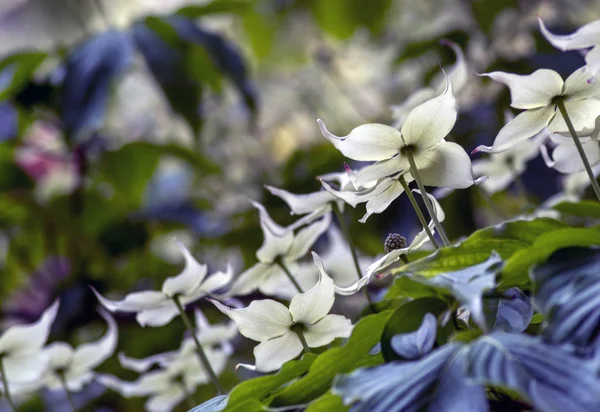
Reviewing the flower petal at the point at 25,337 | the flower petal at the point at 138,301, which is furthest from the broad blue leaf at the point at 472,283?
the flower petal at the point at 25,337

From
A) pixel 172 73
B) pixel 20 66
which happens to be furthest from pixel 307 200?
pixel 20 66

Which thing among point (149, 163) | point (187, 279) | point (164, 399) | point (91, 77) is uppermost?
point (91, 77)

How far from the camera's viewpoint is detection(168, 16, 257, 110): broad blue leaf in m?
0.87

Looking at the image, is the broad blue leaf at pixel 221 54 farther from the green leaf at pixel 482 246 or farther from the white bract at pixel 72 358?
the green leaf at pixel 482 246

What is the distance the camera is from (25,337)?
1.61 feet

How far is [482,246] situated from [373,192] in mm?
69

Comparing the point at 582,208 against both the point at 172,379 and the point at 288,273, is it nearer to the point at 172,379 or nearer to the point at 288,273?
the point at 288,273

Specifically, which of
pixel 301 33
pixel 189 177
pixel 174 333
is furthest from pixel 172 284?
pixel 301 33

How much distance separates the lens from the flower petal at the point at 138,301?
0.42m

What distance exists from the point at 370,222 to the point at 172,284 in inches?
15.8

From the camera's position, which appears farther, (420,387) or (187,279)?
(187,279)

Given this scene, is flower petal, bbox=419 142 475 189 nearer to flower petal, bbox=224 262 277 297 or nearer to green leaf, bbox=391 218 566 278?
green leaf, bbox=391 218 566 278

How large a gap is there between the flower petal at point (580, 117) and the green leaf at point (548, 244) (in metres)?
0.10

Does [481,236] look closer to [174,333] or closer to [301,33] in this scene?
[174,333]
